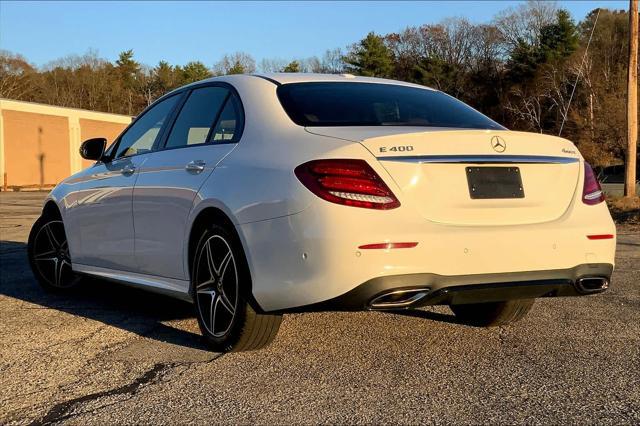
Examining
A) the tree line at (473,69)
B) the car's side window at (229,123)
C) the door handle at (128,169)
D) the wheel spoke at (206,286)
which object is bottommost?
the wheel spoke at (206,286)

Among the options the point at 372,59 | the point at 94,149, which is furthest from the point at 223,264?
the point at 372,59

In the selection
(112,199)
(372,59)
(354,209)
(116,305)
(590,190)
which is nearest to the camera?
(354,209)

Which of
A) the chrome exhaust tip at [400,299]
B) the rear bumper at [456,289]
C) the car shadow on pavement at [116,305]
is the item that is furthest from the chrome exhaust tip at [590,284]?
the car shadow on pavement at [116,305]

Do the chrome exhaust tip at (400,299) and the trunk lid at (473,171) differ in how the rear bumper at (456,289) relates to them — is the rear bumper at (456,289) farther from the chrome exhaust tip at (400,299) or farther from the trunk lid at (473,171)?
the trunk lid at (473,171)

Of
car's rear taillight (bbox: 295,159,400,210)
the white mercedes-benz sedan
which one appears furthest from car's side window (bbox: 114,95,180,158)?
car's rear taillight (bbox: 295,159,400,210)

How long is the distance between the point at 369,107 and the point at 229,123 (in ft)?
2.77

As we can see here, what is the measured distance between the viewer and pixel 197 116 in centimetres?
464

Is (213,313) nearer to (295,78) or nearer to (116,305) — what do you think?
(295,78)

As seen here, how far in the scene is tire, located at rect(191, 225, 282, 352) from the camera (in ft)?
12.4

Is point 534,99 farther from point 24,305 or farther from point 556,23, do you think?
point 24,305

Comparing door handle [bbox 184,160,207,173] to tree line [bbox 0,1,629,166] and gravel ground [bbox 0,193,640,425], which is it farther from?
tree line [bbox 0,1,629,166]

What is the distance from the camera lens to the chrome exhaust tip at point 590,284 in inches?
148

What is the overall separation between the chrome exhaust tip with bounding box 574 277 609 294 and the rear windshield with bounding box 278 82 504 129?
3.29 ft

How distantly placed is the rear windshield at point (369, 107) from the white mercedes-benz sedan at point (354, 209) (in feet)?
0.05
